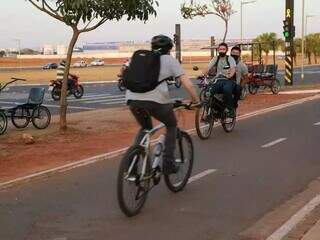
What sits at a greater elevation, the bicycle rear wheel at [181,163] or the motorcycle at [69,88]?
the bicycle rear wheel at [181,163]

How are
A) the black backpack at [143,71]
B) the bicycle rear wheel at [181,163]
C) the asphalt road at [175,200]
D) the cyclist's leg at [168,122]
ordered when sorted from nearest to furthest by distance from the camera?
the asphalt road at [175,200] → the black backpack at [143,71] → the cyclist's leg at [168,122] → the bicycle rear wheel at [181,163]

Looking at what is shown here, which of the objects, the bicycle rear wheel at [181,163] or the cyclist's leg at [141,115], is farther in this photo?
the bicycle rear wheel at [181,163]

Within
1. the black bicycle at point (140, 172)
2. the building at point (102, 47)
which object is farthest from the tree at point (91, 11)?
the building at point (102, 47)

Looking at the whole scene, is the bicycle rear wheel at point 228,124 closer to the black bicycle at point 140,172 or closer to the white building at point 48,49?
the black bicycle at point 140,172

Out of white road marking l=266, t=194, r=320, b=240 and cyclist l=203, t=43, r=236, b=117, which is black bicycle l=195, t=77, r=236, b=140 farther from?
white road marking l=266, t=194, r=320, b=240

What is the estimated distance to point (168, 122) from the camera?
Result: 23.5 feet

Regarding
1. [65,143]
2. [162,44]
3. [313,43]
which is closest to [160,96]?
[162,44]

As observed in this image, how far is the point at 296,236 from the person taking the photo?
18.8 ft

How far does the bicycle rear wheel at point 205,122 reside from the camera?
1269cm

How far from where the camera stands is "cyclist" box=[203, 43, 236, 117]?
13117 mm

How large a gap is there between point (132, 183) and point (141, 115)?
2.62ft

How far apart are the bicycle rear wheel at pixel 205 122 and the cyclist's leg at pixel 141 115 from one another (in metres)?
5.63

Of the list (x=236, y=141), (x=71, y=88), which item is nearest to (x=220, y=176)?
(x=236, y=141)

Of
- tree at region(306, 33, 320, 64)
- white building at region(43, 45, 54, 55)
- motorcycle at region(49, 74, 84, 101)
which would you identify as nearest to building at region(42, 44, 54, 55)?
white building at region(43, 45, 54, 55)
